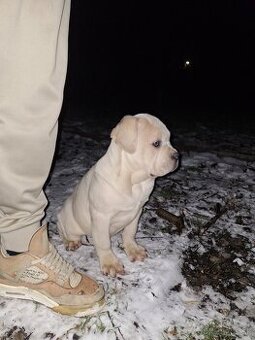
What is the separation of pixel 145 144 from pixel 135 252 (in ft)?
2.90

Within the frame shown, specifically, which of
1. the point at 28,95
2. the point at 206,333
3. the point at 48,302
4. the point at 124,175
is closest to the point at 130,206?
the point at 124,175

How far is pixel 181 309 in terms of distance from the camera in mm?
Answer: 2359

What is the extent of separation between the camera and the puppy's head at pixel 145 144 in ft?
8.20

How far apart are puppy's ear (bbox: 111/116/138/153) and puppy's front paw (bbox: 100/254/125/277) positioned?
82 centimetres

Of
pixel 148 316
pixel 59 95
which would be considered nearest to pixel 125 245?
pixel 148 316

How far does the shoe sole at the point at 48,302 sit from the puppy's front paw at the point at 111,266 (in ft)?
1.03

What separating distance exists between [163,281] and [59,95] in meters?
1.49

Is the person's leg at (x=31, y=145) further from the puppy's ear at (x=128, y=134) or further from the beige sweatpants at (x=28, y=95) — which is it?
the puppy's ear at (x=128, y=134)

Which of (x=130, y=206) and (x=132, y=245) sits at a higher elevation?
(x=130, y=206)

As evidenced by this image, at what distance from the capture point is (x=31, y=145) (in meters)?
1.95

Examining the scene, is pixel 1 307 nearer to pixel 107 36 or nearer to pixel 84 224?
pixel 84 224

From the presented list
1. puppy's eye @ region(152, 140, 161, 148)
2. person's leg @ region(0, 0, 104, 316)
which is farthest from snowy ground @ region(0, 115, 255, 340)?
puppy's eye @ region(152, 140, 161, 148)

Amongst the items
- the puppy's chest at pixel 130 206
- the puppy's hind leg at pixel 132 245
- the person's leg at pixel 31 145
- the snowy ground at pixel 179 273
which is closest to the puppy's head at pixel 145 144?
the puppy's chest at pixel 130 206

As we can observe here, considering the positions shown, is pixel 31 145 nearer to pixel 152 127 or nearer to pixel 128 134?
pixel 128 134
